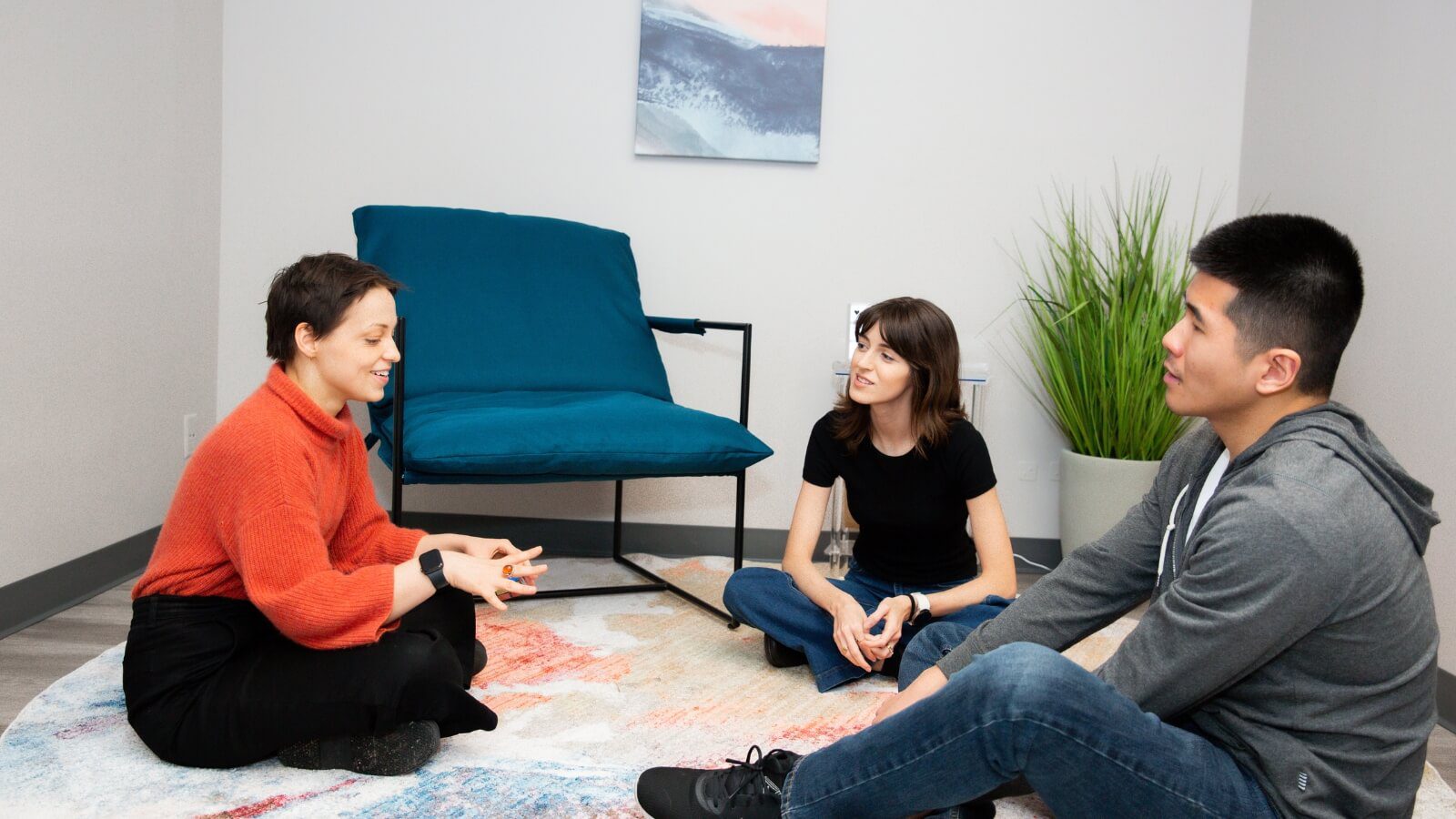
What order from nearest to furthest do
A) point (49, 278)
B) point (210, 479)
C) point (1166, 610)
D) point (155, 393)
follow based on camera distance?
point (1166, 610) → point (210, 479) → point (49, 278) → point (155, 393)

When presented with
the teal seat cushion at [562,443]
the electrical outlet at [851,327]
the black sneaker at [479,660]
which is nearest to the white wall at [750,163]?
the electrical outlet at [851,327]

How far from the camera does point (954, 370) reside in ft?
7.13

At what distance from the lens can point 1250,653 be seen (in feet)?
3.59

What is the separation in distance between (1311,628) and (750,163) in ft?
7.87

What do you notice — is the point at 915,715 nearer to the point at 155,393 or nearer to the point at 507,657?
the point at 507,657

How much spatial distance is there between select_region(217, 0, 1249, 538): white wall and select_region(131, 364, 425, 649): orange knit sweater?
67.7 inches

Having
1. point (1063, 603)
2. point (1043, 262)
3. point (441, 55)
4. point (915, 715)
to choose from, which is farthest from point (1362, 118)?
point (441, 55)

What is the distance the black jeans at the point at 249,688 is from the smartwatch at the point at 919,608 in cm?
83

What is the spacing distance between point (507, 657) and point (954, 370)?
1016mm

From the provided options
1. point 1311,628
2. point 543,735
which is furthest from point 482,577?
point 1311,628

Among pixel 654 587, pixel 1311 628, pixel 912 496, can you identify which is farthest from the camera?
pixel 654 587

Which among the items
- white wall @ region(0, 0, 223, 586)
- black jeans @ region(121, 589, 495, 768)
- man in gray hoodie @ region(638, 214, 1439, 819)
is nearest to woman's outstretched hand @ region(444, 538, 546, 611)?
black jeans @ region(121, 589, 495, 768)

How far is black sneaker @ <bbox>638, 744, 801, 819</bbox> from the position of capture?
1.35m

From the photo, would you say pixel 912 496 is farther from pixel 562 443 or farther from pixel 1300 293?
pixel 1300 293
